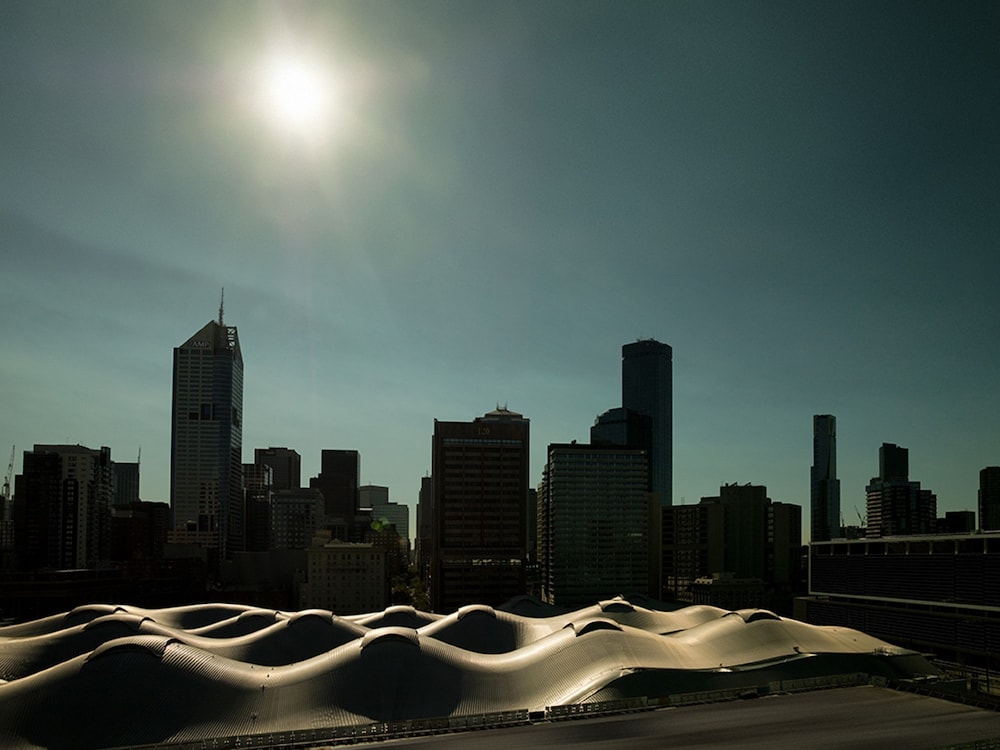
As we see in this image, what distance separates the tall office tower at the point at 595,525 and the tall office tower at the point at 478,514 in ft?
73.6

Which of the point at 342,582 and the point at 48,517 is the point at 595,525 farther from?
the point at 48,517

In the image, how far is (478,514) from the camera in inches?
5876

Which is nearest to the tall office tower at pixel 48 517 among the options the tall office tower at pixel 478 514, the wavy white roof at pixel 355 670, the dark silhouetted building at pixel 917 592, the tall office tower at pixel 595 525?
the tall office tower at pixel 478 514

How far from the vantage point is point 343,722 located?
57.5 meters

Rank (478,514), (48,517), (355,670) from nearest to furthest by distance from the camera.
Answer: (355,670)
(478,514)
(48,517)

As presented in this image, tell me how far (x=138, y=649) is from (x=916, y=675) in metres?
77.2

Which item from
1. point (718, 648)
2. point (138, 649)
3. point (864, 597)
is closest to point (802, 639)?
point (718, 648)

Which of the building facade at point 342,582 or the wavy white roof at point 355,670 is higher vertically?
the wavy white roof at point 355,670

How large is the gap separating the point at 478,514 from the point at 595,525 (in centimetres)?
3503

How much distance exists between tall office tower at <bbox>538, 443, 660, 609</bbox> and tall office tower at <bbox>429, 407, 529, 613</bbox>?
22.4 metres

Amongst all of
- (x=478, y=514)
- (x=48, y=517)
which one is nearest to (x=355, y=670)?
(x=478, y=514)

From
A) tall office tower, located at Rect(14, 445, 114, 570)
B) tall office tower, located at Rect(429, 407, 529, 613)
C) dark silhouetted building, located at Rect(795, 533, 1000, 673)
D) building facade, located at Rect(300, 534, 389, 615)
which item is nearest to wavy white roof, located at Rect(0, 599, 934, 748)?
dark silhouetted building, located at Rect(795, 533, 1000, 673)

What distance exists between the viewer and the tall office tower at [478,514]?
14788 cm

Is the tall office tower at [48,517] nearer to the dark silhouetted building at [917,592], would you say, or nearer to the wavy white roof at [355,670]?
the wavy white roof at [355,670]
